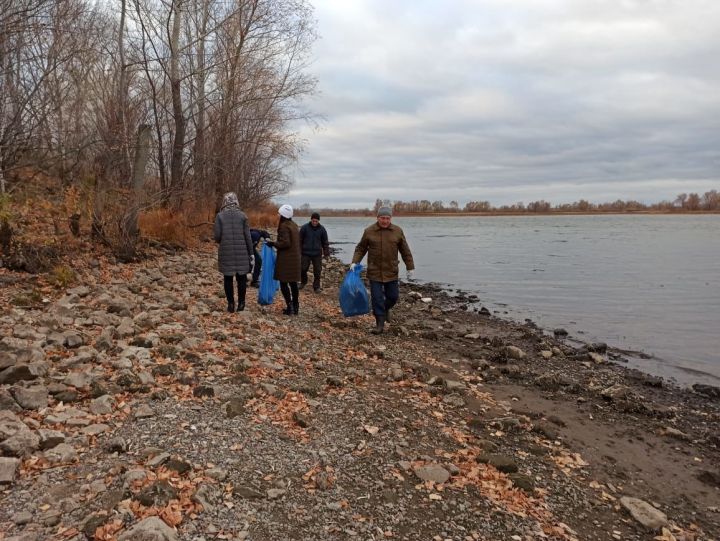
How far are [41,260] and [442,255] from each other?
2523 cm

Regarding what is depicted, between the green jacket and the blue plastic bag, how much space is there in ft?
2.10

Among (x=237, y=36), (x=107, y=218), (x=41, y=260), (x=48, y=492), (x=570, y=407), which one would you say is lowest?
(x=570, y=407)

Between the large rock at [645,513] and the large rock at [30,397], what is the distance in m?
4.68

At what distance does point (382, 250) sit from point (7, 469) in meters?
6.13

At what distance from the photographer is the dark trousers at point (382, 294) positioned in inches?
345

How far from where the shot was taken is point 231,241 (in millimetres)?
7934

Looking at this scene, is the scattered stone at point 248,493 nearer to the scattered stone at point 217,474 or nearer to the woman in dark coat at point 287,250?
the scattered stone at point 217,474

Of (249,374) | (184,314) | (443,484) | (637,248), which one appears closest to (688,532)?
(443,484)

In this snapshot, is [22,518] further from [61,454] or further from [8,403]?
[8,403]

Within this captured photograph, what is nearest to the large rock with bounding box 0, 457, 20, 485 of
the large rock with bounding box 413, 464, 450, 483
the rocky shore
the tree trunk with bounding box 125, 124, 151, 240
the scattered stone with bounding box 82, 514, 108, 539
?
the rocky shore

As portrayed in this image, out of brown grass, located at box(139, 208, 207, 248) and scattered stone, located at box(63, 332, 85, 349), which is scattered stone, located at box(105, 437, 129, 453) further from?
brown grass, located at box(139, 208, 207, 248)

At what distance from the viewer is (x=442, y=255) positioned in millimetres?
31656

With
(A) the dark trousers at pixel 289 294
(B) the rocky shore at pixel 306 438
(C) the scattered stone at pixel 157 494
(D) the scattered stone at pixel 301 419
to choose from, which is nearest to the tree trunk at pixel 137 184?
(B) the rocky shore at pixel 306 438

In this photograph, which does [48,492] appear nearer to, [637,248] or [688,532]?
[688,532]
